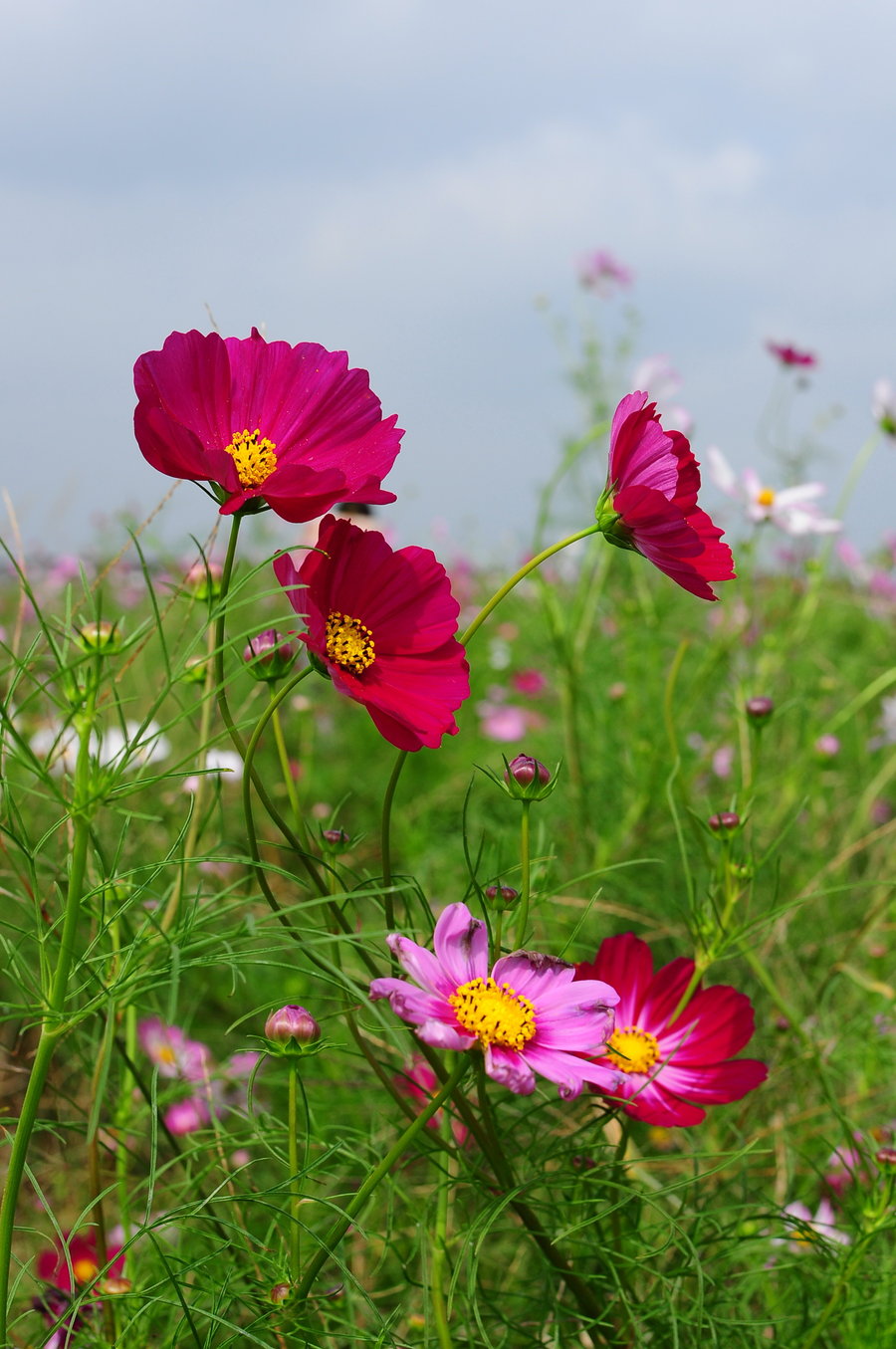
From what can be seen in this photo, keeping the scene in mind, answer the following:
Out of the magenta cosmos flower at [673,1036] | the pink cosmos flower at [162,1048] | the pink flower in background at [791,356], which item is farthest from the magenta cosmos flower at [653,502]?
the pink flower in background at [791,356]

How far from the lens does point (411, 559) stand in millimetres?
522

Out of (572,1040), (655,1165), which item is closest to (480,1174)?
(572,1040)

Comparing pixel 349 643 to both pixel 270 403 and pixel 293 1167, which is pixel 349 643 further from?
pixel 293 1167

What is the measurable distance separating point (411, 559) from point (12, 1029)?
132cm

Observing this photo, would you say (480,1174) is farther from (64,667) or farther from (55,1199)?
(55,1199)

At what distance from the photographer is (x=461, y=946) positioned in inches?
19.6

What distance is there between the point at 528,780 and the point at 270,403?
0.23 metres

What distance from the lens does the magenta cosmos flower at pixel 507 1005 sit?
0.44m

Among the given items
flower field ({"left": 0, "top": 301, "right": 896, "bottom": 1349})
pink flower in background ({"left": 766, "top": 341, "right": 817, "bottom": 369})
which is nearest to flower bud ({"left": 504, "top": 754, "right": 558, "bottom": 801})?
flower field ({"left": 0, "top": 301, "right": 896, "bottom": 1349})

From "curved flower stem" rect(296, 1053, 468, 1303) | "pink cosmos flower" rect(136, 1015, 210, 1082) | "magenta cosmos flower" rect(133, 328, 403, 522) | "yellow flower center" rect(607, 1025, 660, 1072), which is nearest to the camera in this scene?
"curved flower stem" rect(296, 1053, 468, 1303)

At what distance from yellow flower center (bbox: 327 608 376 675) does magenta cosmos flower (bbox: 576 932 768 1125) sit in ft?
0.68

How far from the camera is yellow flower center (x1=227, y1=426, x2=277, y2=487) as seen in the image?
1.63 ft

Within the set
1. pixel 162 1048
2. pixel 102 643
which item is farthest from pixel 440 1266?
pixel 162 1048

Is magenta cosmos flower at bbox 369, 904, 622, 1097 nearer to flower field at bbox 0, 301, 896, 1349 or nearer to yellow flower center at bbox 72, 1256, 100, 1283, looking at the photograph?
flower field at bbox 0, 301, 896, 1349
